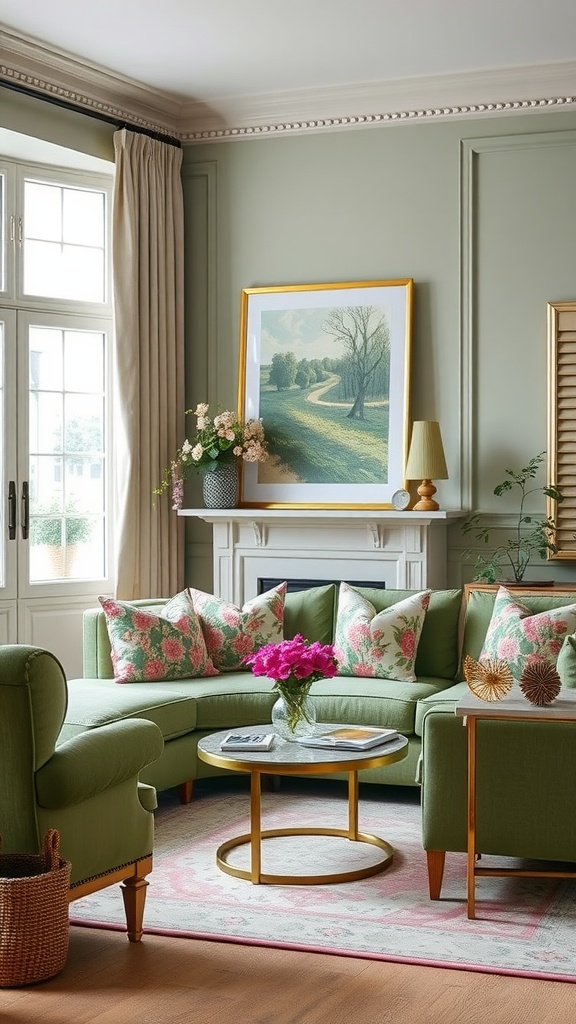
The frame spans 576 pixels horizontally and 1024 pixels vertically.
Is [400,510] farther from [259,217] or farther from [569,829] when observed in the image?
[569,829]

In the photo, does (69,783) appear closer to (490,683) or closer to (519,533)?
(490,683)

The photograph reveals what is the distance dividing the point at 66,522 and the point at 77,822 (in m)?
3.36

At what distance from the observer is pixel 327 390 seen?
690 centimetres

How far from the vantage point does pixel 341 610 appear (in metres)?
6.03

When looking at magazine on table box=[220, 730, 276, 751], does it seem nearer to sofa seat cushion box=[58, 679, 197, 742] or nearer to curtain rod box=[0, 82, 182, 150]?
sofa seat cushion box=[58, 679, 197, 742]

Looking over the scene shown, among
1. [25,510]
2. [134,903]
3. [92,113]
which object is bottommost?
[134,903]

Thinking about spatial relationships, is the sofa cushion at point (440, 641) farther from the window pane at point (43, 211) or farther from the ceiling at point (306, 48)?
the window pane at point (43, 211)

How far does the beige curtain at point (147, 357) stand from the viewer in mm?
6855

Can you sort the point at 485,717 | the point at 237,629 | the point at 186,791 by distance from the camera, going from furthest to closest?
the point at 237,629, the point at 186,791, the point at 485,717

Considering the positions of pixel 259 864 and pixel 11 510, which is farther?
pixel 11 510

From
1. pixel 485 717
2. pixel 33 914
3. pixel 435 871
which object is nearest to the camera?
pixel 33 914

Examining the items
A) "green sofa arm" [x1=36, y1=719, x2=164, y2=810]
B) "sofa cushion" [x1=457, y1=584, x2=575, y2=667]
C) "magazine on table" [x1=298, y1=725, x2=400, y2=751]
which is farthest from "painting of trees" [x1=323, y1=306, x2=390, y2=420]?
"green sofa arm" [x1=36, y1=719, x2=164, y2=810]

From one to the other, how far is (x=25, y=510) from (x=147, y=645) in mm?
1179

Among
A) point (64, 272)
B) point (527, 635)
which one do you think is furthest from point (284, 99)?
point (527, 635)
